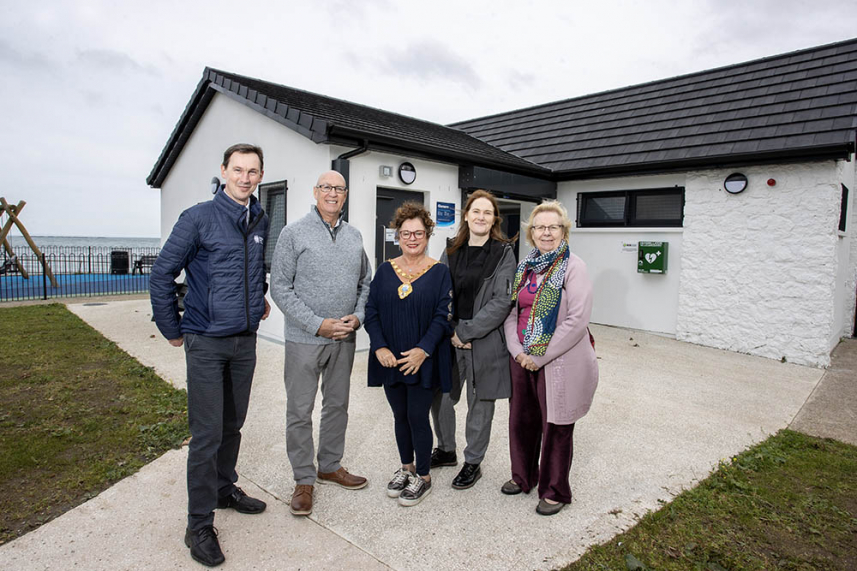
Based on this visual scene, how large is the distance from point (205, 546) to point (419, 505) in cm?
125

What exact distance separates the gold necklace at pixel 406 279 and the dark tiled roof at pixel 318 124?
374cm

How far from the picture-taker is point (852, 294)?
10.2 meters

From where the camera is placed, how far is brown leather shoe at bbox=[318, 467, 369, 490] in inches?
135

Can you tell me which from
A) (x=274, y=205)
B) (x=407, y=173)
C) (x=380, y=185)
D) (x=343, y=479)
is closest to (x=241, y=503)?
(x=343, y=479)

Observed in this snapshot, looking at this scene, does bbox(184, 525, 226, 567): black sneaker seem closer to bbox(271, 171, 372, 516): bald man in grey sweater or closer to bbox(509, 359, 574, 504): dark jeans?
bbox(271, 171, 372, 516): bald man in grey sweater

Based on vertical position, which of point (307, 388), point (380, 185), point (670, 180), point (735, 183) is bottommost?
point (307, 388)

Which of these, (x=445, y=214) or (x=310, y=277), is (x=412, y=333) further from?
(x=445, y=214)

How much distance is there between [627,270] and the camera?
9.24 metres

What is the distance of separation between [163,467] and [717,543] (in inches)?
140

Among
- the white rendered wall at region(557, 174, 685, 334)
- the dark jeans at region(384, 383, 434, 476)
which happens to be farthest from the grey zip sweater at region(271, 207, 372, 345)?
the white rendered wall at region(557, 174, 685, 334)

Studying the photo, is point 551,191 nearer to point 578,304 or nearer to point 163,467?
point 578,304

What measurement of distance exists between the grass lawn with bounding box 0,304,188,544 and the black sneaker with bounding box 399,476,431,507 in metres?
1.93

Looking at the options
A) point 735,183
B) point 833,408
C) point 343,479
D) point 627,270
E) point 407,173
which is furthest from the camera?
point 627,270

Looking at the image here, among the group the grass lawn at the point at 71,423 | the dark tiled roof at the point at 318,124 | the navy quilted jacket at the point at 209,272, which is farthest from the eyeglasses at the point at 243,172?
the dark tiled roof at the point at 318,124
